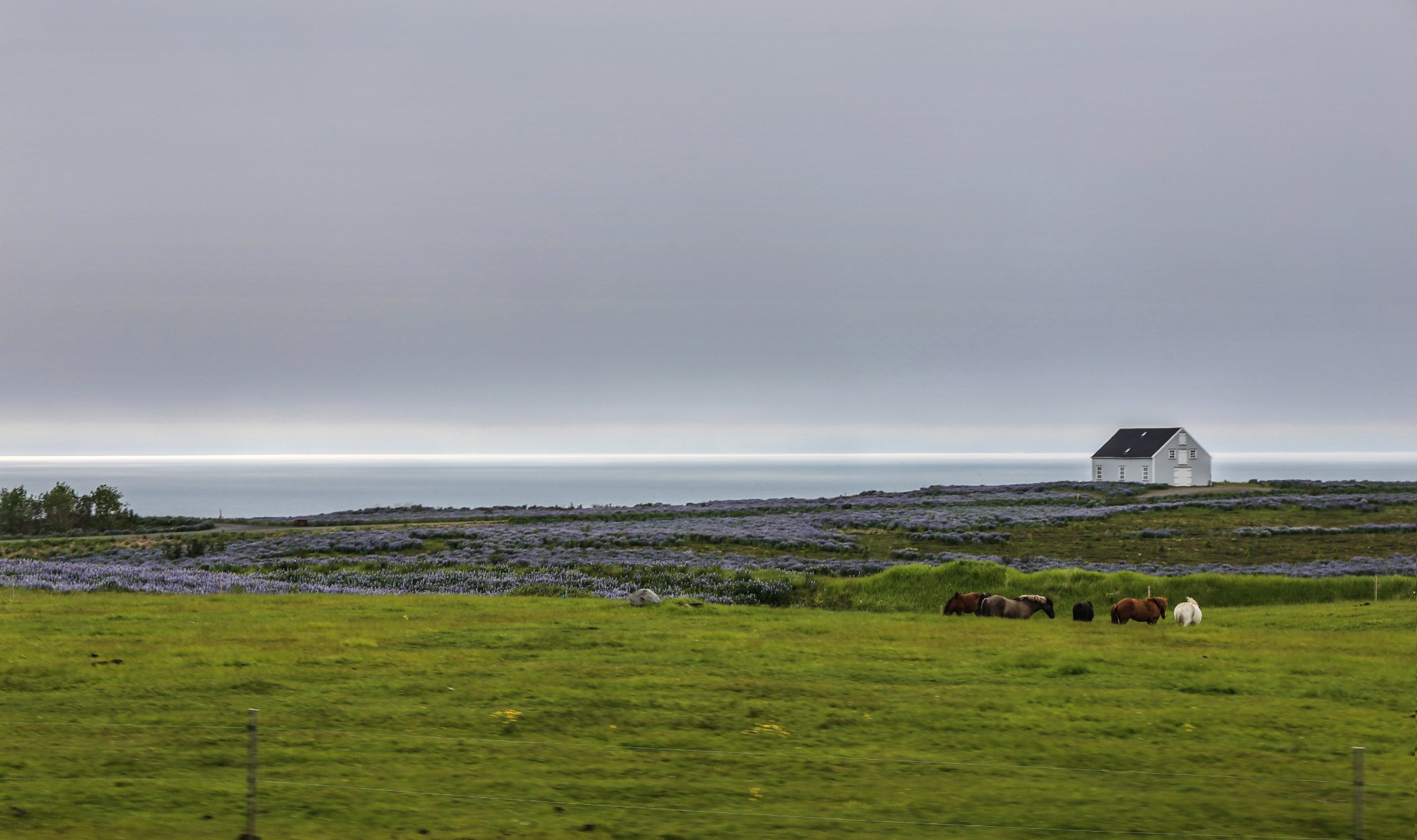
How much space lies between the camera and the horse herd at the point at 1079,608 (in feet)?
80.9

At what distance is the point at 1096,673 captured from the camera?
18.0m

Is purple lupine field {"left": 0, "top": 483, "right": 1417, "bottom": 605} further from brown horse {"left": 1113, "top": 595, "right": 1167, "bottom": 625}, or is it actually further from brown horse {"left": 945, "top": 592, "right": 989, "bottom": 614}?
brown horse {"left": 1113, "top": 595, "right": 1167, "bottom": 625}

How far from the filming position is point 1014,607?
89.5ft

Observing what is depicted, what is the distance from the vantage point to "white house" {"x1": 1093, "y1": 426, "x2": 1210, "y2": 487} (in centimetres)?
10962

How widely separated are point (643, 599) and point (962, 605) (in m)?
8.56

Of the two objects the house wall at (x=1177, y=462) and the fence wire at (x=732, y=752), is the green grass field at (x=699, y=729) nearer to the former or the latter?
the fence wire at (x=732, y=752)

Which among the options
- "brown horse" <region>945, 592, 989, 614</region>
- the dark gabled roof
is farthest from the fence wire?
the dark gabled roof

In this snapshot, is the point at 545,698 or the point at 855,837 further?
the point at 545,698

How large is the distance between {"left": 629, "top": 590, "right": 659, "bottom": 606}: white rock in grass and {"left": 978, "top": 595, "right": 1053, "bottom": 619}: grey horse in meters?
8.72

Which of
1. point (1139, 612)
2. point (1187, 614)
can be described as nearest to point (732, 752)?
point (1187, 614)

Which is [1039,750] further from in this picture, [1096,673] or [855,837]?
[1096,673]

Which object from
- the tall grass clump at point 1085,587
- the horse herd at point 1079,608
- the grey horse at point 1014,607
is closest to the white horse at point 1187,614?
the horse herd at point 1079,608

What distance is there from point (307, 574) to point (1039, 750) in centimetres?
3580

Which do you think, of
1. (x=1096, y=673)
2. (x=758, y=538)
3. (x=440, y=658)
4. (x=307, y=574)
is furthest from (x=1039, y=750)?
(x=758, y=538)
